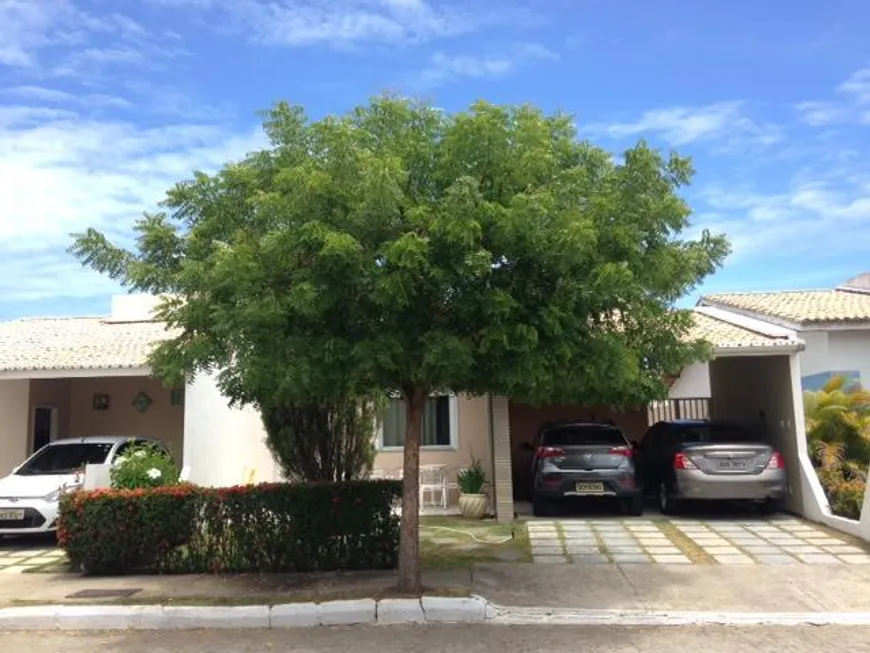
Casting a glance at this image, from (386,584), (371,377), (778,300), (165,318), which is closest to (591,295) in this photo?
(371,377)

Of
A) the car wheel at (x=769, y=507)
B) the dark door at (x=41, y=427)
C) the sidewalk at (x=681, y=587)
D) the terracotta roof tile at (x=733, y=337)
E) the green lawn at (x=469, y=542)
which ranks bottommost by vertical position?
the sidewalk at (x=681, y=587)

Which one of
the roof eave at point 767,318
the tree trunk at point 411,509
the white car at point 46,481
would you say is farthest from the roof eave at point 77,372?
the roof eave at point 767,318

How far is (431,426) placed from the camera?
1516 cm

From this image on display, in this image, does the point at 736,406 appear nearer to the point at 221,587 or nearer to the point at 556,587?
the point at 556,587

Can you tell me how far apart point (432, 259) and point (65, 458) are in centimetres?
922

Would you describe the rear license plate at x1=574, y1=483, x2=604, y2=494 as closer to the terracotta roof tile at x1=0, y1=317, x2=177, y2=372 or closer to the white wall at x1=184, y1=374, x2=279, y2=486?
the white wall at x1=184, y1=374, x2=279, y2=486

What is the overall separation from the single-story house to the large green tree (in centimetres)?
365

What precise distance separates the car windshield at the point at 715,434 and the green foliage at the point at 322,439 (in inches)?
212

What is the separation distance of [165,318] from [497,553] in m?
5.07

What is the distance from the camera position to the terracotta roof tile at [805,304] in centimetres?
1831

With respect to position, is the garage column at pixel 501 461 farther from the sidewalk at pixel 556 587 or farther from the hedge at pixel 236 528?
the hedge at pixel 236 528

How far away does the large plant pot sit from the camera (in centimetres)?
1330

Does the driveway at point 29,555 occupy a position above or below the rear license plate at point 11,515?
below

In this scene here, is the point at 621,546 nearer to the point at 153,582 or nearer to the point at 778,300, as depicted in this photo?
the point at 153,582
